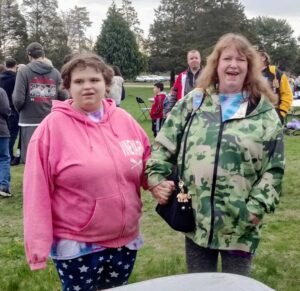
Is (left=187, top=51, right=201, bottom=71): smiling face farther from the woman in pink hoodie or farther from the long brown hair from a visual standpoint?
the woman in pink hoodie

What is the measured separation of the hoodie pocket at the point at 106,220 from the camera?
7.63 feet

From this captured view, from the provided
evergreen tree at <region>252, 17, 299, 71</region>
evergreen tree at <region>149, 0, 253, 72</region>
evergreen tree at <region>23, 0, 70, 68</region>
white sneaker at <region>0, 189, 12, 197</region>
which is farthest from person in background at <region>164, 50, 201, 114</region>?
evergreen tree at <region>252, 17, 299, 71</region>

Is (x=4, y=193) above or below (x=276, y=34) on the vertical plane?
below

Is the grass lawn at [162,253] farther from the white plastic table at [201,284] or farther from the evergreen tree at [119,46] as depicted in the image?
the evergreen tree at [119,46]

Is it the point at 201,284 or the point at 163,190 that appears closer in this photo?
the point at 201,284

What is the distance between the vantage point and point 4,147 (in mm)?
6438

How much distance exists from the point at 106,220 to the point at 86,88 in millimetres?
642

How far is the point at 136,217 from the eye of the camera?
2.51m

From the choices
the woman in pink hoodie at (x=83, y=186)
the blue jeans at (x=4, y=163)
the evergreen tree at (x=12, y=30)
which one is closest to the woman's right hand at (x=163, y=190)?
the woman in pink hoodie at (x=83, y=186)

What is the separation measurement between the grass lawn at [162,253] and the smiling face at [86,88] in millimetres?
1932

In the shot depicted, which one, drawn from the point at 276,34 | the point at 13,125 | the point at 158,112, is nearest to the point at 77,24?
the point at 276,34

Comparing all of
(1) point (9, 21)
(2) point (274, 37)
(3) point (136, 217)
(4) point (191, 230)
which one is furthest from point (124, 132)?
(2) point (274, 37)

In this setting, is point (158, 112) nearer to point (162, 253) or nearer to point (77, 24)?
point (162, 253)

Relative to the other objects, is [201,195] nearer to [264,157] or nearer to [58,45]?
[264,157]
